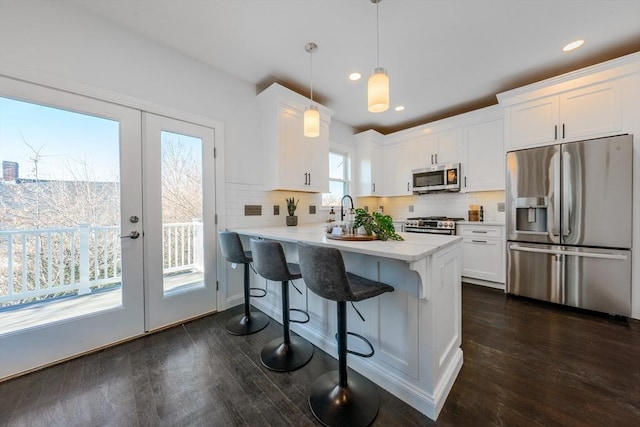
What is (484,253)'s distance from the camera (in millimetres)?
3328

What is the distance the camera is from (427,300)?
1.27 metres

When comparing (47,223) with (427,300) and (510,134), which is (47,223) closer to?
(427,300)

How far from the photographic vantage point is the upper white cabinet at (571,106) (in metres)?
2.34

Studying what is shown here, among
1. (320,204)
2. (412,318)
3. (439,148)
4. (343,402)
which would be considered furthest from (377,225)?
(439,148)

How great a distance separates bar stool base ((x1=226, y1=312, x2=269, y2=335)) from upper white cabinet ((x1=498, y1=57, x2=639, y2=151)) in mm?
3659

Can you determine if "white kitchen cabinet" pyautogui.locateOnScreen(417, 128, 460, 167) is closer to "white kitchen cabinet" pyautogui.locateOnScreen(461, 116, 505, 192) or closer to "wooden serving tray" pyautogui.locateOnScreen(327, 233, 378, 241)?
"white kitchen cabinet" pyautogui.locateOnScreen(461, 116, 505, 192)

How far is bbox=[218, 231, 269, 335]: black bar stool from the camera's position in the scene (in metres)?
2.10

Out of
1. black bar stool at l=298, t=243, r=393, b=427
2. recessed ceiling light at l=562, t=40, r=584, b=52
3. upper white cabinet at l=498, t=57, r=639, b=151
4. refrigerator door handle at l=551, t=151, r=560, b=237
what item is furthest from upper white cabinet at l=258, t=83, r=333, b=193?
refrigerator door handle at l=551, t=151, r=560, b=237

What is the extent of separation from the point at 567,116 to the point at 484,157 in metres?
0.97

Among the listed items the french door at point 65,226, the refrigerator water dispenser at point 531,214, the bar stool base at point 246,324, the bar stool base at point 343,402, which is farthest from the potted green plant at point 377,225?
the refrigerator water dispenser at point 531,214

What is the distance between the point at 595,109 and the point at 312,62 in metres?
3.07

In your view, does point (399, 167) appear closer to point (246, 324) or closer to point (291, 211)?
point (291, 211)

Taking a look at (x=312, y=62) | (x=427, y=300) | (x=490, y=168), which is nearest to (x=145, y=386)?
(x=427, y=300)

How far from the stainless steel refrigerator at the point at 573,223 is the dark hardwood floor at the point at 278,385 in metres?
0.45
